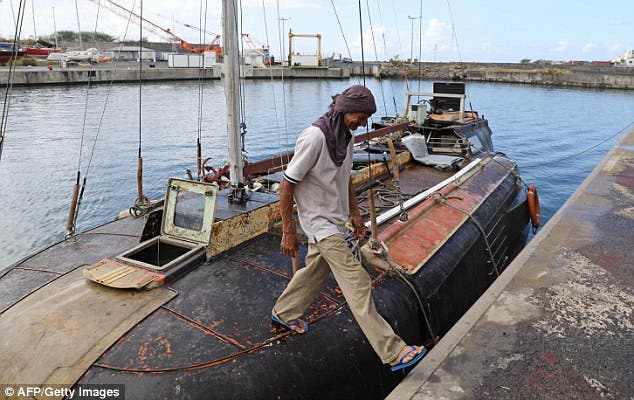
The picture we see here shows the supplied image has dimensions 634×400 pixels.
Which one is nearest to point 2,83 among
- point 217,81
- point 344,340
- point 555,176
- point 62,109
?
point 62,109

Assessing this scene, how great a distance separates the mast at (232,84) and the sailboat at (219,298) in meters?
0.02

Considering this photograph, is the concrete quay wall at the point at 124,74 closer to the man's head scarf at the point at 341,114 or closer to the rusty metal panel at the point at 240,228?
the rusty metal panel at the point at 240,228

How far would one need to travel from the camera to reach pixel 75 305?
4770 mm

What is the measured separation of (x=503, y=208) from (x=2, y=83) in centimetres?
4439

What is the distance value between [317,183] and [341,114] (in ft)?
2.02

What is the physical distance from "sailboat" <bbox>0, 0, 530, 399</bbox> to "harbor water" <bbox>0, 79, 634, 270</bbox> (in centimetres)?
194

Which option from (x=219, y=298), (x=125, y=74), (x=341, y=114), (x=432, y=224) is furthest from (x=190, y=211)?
(x=125, y=74)

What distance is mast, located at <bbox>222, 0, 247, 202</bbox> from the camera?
621 centimetres

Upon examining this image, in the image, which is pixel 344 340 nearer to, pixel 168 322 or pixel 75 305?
pixel 168 322

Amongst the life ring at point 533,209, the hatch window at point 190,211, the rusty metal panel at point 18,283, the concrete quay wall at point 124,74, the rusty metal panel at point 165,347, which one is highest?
the concrete quay wall at point 124,74

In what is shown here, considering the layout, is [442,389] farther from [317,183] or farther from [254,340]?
[317,183]

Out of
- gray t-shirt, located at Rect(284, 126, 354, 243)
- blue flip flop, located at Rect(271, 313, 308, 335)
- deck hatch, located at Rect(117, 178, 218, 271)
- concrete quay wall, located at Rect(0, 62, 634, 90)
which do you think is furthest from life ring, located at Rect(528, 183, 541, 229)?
concrete quay wall, located at Rect(0, 62, 634, 90)

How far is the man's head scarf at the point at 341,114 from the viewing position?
381 cm

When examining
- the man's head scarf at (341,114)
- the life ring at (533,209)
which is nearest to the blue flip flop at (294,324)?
the man's head scarf at (341,114)
